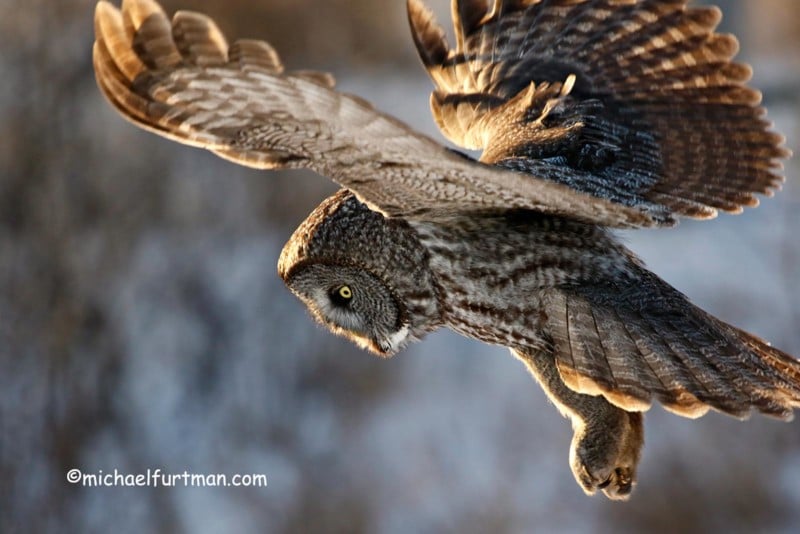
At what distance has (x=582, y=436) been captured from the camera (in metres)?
3.01

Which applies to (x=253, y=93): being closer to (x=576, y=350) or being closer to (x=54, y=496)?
(x=576, y=350)

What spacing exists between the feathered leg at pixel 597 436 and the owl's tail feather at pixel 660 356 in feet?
0.70

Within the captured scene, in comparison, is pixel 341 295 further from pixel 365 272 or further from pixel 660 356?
pixel 660 356

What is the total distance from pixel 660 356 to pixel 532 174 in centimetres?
51

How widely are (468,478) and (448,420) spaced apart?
330mm

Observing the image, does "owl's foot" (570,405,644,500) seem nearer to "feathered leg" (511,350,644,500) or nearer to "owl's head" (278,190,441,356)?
"feathered leg" (511,350,644,500)

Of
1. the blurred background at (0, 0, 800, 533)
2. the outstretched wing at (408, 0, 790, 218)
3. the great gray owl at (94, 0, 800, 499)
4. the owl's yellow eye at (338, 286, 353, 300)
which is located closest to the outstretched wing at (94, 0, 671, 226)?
the great gray owl at (94, 0, 800, 499)

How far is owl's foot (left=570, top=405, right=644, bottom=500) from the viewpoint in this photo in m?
2.97

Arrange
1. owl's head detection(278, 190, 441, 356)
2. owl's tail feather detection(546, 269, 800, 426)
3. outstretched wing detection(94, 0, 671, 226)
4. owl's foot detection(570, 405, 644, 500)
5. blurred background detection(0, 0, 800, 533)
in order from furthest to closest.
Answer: blurred background detection(0, 0, 800, 533) → owl's foot detection(570, 405, 644, 500) → owl's head detection(278, 190, 441, 356) → owl's tail feather detection(546, 269, 800, 426) → outstretched wing detection(94, 0, 671, 226)

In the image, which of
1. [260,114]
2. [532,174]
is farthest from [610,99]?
[260,114]

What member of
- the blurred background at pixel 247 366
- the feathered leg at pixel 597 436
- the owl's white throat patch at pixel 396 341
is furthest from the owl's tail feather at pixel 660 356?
the blurred background at pixel 247 366

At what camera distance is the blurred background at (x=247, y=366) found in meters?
5.78

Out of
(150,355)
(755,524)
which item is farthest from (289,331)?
(755,524)

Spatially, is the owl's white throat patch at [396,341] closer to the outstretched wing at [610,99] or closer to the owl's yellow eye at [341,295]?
the owl's yellow eye at [341,295]
